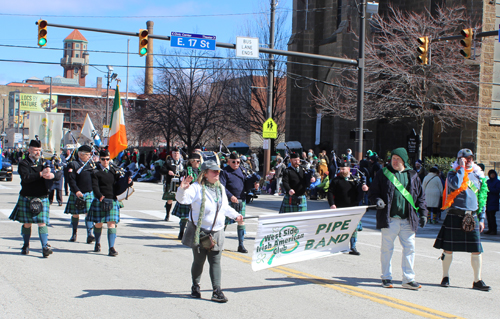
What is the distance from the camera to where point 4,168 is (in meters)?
28.0

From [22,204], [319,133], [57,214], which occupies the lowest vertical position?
[57,214]

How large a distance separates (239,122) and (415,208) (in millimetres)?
32440

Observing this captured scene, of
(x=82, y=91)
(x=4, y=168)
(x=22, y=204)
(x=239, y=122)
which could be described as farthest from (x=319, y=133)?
(x=82, y=91)

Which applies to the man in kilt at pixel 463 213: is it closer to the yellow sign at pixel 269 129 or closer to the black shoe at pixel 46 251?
the black shoe at pixel 46 251

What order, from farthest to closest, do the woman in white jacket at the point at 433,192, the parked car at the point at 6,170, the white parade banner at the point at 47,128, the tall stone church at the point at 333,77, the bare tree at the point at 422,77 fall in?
the white parade banner at the point at 47,128
the parked car at the point at 6,170
the tall stone church at the point at 333,77
the bare tree at the point at 422,77
the woman in white jacket at the point at 433,192

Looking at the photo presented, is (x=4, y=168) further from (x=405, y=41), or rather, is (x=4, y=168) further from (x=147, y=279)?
(x=147, y=279)

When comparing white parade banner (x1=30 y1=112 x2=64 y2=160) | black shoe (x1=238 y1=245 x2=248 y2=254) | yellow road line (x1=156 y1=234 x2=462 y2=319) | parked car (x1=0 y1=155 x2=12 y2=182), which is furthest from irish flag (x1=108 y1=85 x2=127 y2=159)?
white parade banner (x1=30 y1=112 x2=64 y2=160)

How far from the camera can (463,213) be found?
745cm

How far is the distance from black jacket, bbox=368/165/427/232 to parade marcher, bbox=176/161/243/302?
7.20ft

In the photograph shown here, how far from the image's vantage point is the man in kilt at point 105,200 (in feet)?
29.8

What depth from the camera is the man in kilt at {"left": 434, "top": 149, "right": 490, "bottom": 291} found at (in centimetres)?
733

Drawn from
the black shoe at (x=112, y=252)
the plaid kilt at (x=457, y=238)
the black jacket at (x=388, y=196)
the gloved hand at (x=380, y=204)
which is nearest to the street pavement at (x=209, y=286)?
the black shoe at (x=112, y=252)

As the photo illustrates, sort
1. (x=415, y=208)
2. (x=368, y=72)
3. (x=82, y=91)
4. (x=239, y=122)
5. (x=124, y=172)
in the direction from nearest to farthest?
(x=415, y=208)
(x=124, y=172)
(x=368, y=72)
(x=239, y=122)
(x=82, y=91)

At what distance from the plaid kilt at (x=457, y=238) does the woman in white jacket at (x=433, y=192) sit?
8454 millimetres
